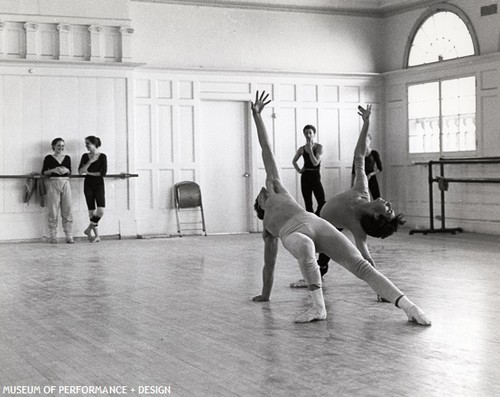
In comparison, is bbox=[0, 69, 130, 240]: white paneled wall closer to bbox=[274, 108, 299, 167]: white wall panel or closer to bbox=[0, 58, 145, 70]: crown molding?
bbox=[0, 58, 145, 70]: crown molding

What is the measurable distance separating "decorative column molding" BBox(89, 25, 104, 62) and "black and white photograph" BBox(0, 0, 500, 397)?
0.9 inches

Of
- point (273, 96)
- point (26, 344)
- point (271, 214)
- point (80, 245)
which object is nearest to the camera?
point (26, 344)

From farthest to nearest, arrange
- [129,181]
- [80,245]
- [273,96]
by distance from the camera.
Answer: [273,96] → [129,181] → [80,245]

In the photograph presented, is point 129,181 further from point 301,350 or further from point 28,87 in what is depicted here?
point 301,350

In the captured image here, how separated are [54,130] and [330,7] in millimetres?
5441

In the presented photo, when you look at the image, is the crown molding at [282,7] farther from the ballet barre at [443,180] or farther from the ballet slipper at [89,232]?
the ballet slipper at [89,232]

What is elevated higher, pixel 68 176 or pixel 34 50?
pixel 34 50

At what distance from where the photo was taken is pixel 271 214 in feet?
19.4

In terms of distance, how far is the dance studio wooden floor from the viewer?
156 inches

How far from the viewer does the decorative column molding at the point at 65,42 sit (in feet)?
42.7

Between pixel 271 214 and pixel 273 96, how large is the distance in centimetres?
888

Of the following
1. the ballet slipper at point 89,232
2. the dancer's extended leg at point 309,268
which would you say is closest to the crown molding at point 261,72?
the ballet slipper at point 89,232

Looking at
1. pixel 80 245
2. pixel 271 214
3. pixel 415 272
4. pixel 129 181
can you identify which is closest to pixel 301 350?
pixel 271 214

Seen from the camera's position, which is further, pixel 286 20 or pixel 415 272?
pixel 286 20
